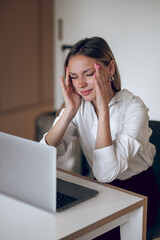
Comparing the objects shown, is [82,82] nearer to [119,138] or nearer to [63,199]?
[119,138]

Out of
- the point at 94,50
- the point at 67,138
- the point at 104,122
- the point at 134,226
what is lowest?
the point at 134,226

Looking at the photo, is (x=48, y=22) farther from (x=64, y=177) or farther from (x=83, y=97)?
(x=64, y=177)

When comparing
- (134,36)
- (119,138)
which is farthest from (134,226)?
(134,36)

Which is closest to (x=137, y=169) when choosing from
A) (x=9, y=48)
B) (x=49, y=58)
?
(x=9, y=48)

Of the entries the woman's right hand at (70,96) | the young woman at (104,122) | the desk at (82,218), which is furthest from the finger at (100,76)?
the desk at (82,218)

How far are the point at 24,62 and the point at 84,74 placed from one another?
234cm

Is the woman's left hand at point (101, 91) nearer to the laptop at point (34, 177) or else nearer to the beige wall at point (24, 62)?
the laptop at point (34, 177)

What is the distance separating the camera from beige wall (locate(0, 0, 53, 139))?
3.46 metres

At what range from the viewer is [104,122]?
131 cm

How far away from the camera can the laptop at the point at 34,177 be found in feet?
3.36

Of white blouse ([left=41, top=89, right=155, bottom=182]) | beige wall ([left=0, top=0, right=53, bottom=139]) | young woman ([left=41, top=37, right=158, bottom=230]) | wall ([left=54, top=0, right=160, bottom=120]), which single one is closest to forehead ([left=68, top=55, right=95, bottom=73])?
young woman ([left=41, top=37, right=158, bottom=230])

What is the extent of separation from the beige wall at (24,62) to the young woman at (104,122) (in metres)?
2.09

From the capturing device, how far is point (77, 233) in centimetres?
94

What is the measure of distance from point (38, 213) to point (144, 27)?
3.86 ft
